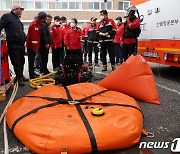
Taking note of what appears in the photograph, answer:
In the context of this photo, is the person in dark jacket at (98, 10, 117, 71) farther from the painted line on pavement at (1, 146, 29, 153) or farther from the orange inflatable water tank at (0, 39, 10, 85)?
the painted line on pavement at (1, 146, 29, 153)

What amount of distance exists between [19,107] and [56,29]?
5.74 meters

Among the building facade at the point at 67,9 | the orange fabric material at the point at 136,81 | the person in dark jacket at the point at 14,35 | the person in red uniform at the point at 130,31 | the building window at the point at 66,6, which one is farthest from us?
the building window at the point at 66,6

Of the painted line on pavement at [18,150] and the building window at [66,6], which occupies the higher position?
the building window at [66,6]

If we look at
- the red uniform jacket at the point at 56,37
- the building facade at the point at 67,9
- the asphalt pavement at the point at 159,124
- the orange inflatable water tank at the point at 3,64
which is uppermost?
the building facade at the point at 67,9

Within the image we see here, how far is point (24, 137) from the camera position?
9.11 ft

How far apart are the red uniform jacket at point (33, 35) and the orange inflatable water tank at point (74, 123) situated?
10.4ft

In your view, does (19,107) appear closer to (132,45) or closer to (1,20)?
(1,20)

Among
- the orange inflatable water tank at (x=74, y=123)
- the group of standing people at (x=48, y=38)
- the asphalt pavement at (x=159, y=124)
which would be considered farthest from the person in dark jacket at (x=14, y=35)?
the orange inflatable water tank at (x=74, y=123)

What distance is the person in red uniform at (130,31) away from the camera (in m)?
6.73

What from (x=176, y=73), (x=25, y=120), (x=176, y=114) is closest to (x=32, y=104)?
(x=25, y=120)

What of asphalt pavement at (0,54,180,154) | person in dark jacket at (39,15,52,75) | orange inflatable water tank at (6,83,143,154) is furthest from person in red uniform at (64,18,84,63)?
orange inflatable water tank at (6,83,143,154)

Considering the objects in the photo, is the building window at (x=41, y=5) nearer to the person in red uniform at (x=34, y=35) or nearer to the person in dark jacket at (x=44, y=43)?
the person in dark jacket at (x=44, y=43)

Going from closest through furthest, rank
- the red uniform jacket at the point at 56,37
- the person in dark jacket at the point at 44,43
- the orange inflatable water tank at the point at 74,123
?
1. the orange inflatable water tank at the point at 74,123
2. the person in dark jacket at the point at 44,43
3. the red uniform jacket at the point at 56,37

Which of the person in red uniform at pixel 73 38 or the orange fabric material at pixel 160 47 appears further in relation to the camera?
the person in red uniform at pixel 73 38
